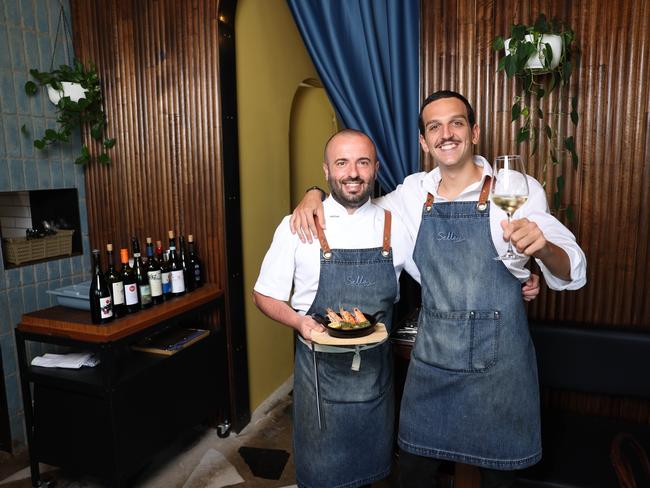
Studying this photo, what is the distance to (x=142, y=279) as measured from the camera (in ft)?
8.97

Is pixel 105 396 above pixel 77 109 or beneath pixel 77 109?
beneath

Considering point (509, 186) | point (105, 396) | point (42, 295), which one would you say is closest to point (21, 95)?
point (42, 295)

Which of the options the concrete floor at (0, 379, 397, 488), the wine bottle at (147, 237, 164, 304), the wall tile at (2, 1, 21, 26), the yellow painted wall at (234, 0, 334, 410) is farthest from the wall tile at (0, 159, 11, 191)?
the concrete floor at (0, 379, 397, 488)

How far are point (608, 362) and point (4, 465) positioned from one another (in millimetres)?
3099

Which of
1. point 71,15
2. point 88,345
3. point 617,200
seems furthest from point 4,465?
point 617,200

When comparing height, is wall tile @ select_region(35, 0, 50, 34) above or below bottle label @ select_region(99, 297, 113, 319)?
above

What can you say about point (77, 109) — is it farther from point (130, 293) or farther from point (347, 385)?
point (347, 385)

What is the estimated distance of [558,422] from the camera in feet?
7.94

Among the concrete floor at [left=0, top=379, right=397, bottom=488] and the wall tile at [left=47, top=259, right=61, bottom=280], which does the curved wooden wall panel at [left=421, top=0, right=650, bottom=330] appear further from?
the wall tile at [left=47, top=259, right=61, bottom=280]

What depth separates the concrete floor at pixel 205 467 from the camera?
2713 mm

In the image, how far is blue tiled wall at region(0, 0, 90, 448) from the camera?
9.46 feet

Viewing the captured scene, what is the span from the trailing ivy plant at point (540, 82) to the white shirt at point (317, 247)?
817 millimetres

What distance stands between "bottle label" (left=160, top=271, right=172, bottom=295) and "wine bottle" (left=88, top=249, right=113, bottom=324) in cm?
36

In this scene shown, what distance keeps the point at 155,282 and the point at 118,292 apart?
0.78 ft
